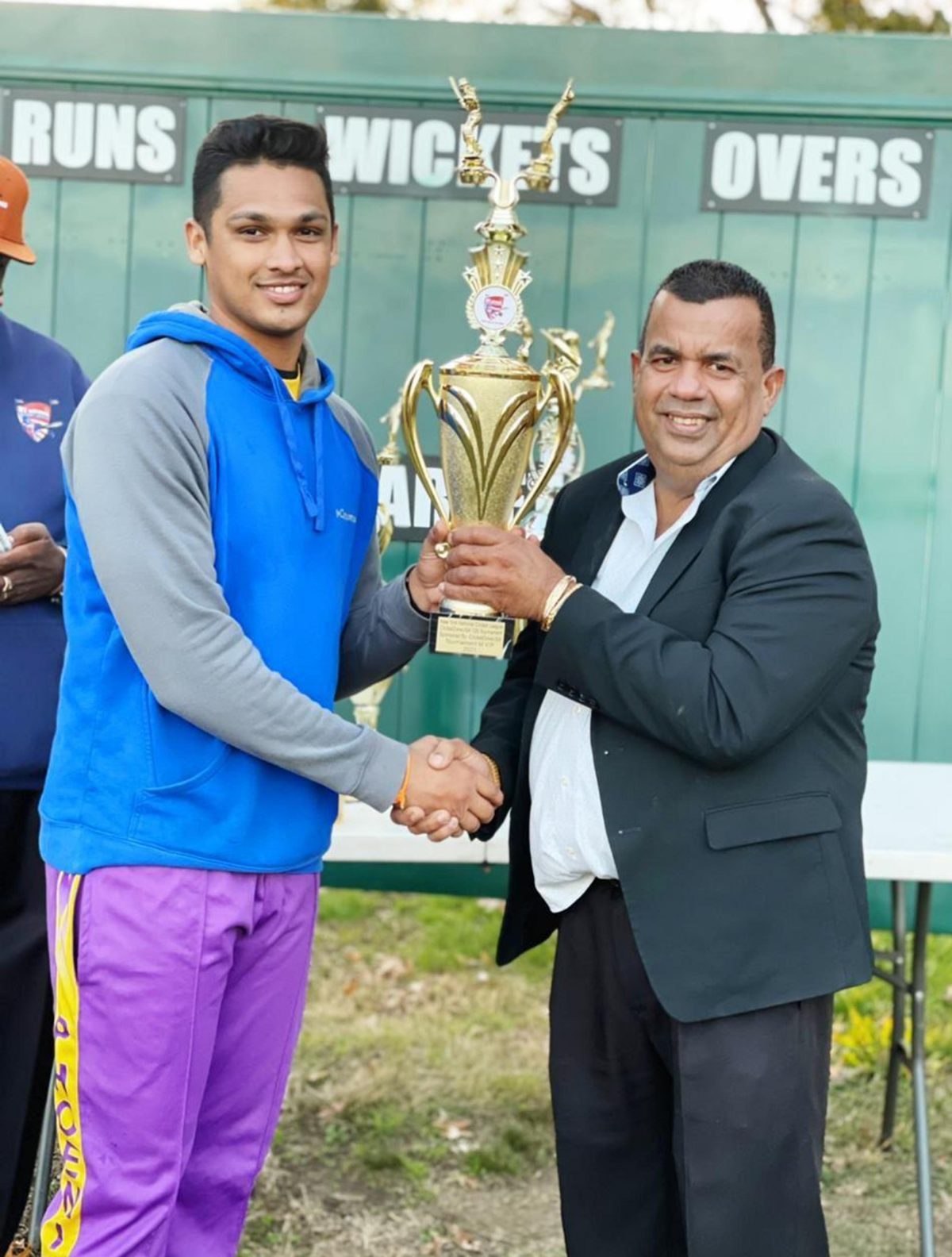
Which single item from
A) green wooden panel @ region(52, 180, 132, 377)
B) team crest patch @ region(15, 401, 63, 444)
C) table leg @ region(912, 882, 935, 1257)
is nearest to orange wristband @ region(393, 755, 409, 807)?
team crest patch @ region(15, 401, 63, 444)

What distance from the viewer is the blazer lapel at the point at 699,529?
2.30 meters

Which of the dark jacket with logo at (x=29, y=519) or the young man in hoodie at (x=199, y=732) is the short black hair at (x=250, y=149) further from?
the dark jacket with logo at (x=29, y=519)

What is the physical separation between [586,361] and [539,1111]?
6.95 ft

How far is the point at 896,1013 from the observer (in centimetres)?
380

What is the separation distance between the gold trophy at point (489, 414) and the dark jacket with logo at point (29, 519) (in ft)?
2.37

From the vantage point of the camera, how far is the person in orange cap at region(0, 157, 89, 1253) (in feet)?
8.87

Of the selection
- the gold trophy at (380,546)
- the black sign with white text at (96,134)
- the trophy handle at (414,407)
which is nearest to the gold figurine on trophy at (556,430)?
the gold trophy at (380,546)

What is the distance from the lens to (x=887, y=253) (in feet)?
13.6

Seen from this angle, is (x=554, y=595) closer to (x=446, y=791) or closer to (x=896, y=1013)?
(x=446, y=791)

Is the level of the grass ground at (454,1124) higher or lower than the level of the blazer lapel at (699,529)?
lower

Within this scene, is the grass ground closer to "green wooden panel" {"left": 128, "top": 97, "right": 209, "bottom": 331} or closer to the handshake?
the handshake

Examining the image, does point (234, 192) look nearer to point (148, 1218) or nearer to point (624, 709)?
point (624, 709)

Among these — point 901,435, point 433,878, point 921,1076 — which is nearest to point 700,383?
point 921,1076

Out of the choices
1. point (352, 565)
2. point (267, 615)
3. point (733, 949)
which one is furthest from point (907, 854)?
point (267, 615)
